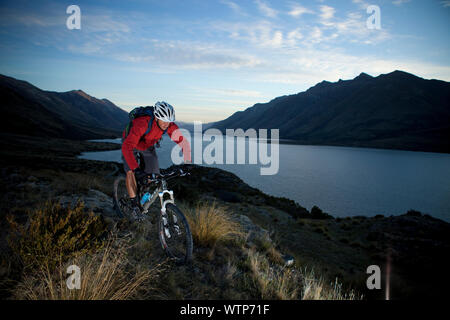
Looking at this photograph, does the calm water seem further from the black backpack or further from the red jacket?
the black backpack

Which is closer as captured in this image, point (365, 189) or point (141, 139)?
point (141, 139)

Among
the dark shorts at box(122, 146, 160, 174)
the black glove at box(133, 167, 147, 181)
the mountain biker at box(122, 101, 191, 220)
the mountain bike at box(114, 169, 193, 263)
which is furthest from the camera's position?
the dark shorts at box(122, 146, 160, 174)

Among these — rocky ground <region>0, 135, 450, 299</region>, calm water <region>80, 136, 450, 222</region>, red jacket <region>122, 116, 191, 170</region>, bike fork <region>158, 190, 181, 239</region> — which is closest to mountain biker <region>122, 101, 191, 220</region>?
red jacket <region>122, 116, 191, 170</region>

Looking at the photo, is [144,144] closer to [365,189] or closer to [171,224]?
[171,224]

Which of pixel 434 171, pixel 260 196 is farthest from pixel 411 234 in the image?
pixel 434 171

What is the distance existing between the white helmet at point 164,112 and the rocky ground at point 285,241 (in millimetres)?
1036

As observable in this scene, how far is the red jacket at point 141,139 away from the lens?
388 cm

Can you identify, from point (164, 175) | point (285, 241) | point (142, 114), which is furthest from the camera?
point (285, 241)

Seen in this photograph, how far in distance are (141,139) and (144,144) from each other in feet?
0.40

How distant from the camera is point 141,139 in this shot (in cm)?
445

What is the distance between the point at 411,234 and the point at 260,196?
63.9 feet

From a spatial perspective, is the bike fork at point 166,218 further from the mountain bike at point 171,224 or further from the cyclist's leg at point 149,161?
the cyclist's leg at point 149,161

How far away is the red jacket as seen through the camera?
3.88 m

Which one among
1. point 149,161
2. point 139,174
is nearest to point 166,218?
point 139,174
